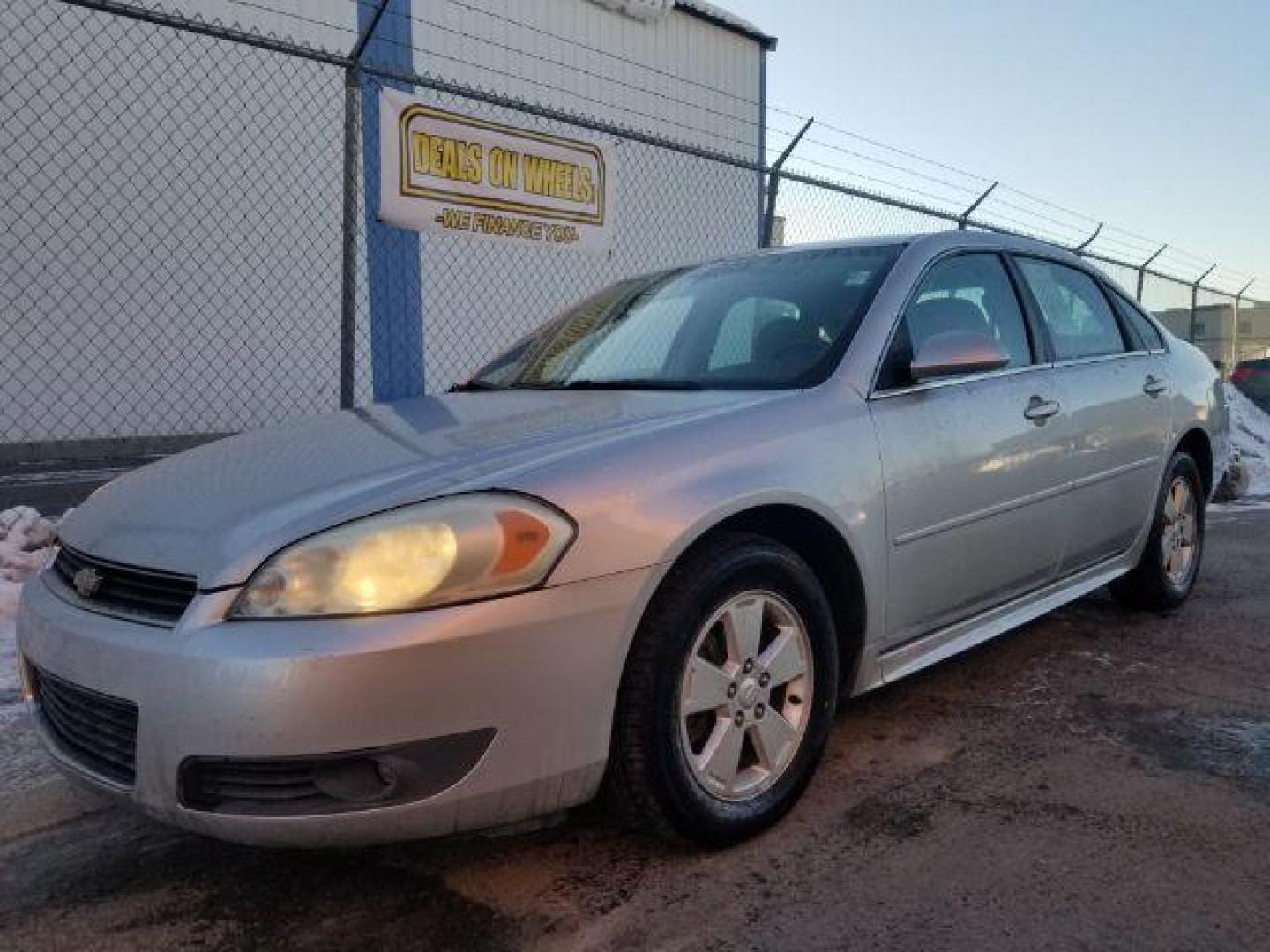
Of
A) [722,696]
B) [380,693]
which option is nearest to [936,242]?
[722,696]

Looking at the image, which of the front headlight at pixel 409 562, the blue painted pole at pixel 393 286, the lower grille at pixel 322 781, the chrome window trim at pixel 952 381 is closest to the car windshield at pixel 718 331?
the chrome window trim at pixel 952 381

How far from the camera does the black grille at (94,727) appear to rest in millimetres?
2031

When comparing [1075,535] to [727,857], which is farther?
[1075,535]

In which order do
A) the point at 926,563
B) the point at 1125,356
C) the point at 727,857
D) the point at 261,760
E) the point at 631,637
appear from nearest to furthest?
1. the point at 261,760
2. the point at 631,637
3. the point at 727,857
4. the point at 926,563
5. the point at 1125,356

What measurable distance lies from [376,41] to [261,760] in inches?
350

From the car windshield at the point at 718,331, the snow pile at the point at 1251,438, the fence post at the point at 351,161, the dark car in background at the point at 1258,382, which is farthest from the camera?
the dark car in background at the point at 1258,382

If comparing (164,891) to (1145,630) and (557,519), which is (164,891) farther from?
(1145,630)

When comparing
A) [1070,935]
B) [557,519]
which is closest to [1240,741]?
[1070,935]

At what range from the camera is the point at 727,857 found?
2.35m

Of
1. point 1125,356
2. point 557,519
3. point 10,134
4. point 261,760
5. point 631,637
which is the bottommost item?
point 261,760

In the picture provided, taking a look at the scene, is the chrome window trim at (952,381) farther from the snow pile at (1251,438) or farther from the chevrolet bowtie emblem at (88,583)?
the snow pile at (1251,438)

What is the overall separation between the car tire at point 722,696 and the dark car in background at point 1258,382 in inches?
559

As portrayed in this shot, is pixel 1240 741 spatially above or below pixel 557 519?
below

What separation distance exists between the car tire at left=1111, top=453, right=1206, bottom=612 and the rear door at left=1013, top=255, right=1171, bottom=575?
0.19 meters
